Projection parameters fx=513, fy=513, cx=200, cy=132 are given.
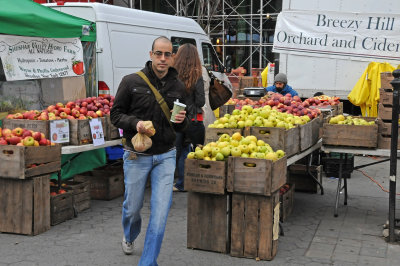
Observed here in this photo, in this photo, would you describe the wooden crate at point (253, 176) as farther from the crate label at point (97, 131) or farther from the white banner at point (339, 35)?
the white banner at point (339, 35)

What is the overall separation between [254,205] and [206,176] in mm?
560

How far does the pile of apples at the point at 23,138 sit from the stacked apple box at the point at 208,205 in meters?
1.94

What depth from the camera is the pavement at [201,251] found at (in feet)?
16.9

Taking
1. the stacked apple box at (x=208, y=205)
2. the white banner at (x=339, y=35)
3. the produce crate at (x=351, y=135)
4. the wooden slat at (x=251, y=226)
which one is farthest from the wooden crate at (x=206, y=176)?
the white banner at (x=339, y=35)

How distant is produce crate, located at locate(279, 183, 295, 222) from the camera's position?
6.50m

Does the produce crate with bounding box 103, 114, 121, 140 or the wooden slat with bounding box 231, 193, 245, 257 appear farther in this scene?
the produce crate with bounding box 103, 114, 121, 140

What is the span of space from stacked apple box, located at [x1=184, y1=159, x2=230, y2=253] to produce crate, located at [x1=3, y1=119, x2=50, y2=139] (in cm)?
222

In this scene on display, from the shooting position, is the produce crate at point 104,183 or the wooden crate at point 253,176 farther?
the produce crate at point 104,183

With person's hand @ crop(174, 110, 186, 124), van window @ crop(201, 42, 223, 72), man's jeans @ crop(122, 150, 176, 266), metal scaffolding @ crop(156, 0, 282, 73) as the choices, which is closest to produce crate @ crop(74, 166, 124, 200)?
man's jeans @ crop(122, 150, 176, 266)

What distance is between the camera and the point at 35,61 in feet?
24.9

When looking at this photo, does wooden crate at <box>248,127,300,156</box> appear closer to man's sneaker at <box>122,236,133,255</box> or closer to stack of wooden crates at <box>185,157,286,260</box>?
stack of wooden crates at <box>185,157,286,260</box>

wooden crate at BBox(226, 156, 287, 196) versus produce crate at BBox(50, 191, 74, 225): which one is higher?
wooden crate at BBox(226, 156, 287, 196)

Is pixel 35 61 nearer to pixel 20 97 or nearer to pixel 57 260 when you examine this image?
pixel 20 97

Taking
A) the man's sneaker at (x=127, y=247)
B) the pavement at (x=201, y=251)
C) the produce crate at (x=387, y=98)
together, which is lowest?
the pavement at (x=201, y=251)
